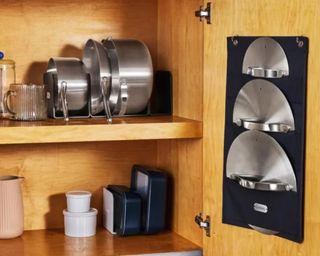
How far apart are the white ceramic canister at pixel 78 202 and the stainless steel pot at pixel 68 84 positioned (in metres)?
0.27

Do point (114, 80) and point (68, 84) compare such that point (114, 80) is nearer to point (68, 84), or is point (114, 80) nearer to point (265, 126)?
point (68, 84)

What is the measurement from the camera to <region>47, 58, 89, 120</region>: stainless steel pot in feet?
7.50

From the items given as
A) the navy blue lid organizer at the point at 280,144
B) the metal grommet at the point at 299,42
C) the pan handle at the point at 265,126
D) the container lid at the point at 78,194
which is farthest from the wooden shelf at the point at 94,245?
the metal grommet at the point at 299,42

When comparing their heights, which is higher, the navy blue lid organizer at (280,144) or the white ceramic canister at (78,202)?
the navy blue lid organizer at (280,144)

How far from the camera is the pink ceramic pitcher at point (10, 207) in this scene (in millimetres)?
2332

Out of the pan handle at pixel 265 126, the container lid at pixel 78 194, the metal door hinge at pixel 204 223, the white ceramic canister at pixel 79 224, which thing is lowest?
the white ceramic canister at pixel 79 224

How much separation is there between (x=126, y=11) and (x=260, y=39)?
74cm

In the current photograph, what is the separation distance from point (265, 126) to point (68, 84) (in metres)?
0.68

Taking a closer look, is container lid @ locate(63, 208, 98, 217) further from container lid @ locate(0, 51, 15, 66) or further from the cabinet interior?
container lid @ locate(0, 51, 15, 66)

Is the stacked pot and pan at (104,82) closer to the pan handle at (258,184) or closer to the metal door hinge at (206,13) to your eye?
the metal door hinge at (206,13)

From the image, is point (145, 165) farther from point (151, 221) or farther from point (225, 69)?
point (225, 69)

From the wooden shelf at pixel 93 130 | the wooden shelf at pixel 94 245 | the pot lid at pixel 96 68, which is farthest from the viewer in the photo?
the pot lid at pixel 96 68

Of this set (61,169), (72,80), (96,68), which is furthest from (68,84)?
(61,169)

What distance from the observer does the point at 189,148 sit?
2301mm
